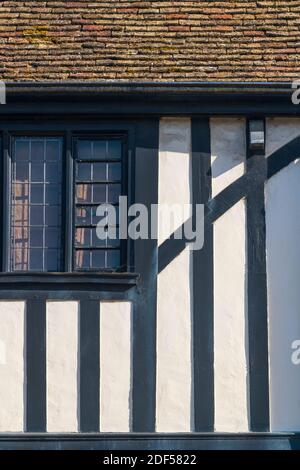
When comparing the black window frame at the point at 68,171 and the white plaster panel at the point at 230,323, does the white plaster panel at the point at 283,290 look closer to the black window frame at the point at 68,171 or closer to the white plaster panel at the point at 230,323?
the white plaster panel at the point at 230,323

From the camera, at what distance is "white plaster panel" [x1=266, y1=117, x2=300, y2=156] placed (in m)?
14.0

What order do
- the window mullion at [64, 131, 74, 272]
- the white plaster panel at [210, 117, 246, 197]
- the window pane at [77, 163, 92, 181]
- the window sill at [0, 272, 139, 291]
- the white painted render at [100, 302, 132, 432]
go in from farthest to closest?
the window pane at [77, 163, 92, 181] < the white plaster panel at [210, 117, 246, 197] < the window mullion at [64, 131, 74, 272] < the window sill at [0, 272, 139, 291] < the white painted render at [100, 302, 132, 432]

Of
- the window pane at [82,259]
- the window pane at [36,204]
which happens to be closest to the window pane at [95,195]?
the window pane at [82,259]

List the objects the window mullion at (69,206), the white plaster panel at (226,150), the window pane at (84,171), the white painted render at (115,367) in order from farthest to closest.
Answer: the window pane at (84,171) < the white plaster panel at (226,150) < the window mullion at (69,206) < the white painted render at (115,367)

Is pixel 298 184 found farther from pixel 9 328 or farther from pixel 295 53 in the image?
pixel 9 328

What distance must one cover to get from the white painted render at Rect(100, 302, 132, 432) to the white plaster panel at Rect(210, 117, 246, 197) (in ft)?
4.27

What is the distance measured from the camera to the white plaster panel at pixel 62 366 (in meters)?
13.5

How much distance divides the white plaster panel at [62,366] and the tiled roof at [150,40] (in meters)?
1.98

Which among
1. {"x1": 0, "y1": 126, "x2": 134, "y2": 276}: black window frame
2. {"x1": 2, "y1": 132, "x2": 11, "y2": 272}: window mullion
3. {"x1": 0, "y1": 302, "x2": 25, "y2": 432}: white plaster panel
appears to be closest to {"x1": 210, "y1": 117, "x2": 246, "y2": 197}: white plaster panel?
{"x1": 0, "y1": 126, "x2": 134, "y2": 276}: black window frame

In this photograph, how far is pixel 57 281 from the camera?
13.7 m

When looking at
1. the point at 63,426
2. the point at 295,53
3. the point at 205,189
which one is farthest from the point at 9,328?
the point at 295,53

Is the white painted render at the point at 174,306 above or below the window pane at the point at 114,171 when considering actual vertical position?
below

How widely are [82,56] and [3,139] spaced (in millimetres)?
1005

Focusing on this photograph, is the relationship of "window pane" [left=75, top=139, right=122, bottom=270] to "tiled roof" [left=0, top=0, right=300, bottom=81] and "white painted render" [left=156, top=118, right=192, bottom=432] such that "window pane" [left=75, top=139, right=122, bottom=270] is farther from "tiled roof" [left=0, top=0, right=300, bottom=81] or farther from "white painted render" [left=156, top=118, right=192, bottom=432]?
"tiled roof" [left=0, top=0, right=300, bottom=81]
